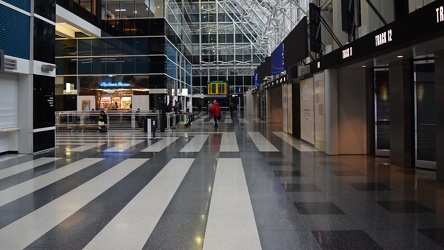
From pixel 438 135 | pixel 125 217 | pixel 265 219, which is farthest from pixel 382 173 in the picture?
pixel 125 217

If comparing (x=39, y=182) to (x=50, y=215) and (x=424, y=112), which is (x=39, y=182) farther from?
(x=424, y=112)

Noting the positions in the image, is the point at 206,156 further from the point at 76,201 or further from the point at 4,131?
the point at 4,131

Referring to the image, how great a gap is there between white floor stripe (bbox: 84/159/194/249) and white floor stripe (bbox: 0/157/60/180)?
398cm

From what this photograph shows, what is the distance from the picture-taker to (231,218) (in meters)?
5.60

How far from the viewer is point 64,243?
461cm

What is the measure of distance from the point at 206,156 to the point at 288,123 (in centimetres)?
944

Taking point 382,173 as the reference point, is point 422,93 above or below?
above

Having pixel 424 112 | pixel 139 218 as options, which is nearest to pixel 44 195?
pixel 139 218

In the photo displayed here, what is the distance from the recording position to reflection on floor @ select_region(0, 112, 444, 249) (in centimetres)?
472

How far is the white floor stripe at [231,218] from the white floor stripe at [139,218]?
84 cm

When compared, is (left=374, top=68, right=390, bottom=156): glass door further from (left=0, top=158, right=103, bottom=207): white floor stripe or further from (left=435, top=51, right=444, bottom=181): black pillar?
(left=0, top=158, right=103, bottom=207): white floor stripe

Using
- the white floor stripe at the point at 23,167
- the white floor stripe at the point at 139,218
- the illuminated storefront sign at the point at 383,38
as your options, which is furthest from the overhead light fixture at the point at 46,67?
the illuminated storefront sign at the point at 383,38

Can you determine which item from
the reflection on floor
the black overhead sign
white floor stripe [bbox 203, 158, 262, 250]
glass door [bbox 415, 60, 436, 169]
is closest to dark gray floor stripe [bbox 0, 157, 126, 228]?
the reflection on floor

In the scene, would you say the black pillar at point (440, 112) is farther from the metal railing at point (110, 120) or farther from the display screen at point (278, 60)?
the metal railing at point (110, 120)
